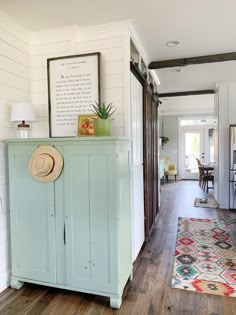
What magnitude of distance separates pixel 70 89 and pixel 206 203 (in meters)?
4.29

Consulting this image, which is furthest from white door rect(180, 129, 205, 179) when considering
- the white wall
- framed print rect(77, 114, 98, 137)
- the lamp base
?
the lamp base

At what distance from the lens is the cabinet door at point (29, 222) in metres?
2.22

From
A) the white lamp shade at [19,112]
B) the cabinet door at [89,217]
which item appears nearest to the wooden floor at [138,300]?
the cabinet door at [89,217]

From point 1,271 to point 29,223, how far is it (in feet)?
1.80

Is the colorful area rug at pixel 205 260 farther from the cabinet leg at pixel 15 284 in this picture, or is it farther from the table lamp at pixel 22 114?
the table lamp at pixel 22 114

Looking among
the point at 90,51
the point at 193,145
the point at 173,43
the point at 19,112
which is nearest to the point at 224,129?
the point at 173,43

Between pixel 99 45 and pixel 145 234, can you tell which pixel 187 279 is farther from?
pixel 99 45

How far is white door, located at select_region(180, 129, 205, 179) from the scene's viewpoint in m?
9.36

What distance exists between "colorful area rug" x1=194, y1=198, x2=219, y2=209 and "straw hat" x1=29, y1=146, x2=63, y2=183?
4096 millimetres

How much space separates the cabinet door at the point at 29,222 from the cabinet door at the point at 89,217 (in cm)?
19

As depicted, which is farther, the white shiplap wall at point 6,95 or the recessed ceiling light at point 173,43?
the recessed ceiling light at point 173,43

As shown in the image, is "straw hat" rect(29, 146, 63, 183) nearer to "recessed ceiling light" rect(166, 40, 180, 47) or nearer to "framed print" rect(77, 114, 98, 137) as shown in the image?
"framed print" rect(77, 114, 98, 137)

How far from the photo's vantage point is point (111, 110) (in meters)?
2.54

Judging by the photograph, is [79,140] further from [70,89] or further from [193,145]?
[193,145]
